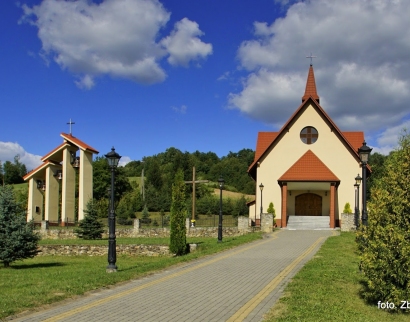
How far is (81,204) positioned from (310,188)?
19366mm

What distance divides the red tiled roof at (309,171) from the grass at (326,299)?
19161 mm

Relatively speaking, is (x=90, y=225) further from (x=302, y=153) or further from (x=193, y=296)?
(x=193, y=296)

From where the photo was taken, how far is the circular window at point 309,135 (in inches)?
1348

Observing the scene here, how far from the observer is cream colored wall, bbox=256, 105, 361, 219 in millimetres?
33469

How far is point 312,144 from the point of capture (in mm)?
34156

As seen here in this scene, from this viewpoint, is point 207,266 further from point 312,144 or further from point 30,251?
point 312,144

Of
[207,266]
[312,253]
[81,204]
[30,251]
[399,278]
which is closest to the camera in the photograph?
[399,278]

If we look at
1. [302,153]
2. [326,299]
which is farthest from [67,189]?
[326,299]

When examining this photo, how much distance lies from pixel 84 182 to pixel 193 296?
31.2 metres

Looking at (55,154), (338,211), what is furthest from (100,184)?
(338,211)

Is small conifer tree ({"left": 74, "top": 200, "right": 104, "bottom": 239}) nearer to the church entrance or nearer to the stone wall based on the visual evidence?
the church entrance

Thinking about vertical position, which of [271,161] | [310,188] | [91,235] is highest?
[271,161]

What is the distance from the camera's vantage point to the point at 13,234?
16.6 metres

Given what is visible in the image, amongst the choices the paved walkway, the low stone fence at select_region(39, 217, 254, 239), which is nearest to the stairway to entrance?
the low stone fence at select_region(39, 217, 254, 239)
